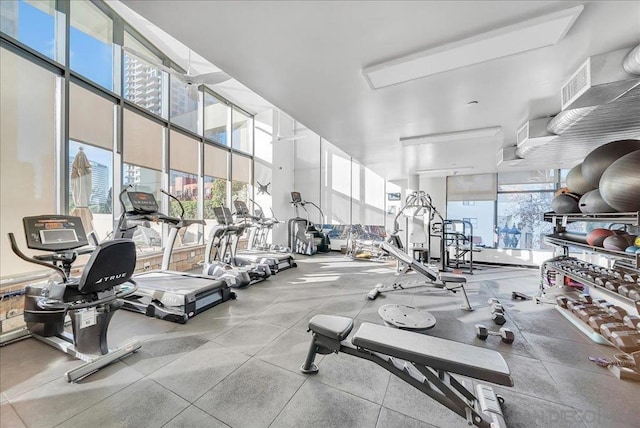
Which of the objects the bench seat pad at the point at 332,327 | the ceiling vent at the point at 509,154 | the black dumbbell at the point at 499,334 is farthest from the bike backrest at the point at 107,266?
the ceiling vent at the point at 509,154

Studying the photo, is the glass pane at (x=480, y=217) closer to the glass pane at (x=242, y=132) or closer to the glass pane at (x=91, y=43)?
the glass pane at (x=242, y=132)

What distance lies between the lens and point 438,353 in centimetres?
156

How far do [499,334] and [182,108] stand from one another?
23.5 feet

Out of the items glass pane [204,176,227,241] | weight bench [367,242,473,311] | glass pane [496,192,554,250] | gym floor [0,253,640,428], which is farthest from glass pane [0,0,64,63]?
glass pane [496,192,554,250]

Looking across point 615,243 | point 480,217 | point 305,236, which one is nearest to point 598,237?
point 615,243

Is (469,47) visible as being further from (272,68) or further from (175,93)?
(175,93)

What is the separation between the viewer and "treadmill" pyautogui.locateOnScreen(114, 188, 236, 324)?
3.21 meters

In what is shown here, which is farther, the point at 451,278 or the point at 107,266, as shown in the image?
the point at 451,278

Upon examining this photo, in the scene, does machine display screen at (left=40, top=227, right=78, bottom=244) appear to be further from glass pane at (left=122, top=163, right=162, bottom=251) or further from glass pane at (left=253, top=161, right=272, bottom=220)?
glass pane at (left=253, top=161, right=272, bottom=220)

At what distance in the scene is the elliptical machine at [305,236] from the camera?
28.4ft

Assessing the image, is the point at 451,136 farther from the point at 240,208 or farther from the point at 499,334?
the point at 240,208

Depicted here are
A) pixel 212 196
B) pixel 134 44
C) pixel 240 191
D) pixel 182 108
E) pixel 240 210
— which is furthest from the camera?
pixel 240 191

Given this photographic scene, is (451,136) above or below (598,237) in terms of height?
above

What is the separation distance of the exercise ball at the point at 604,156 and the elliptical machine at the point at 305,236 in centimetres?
675
